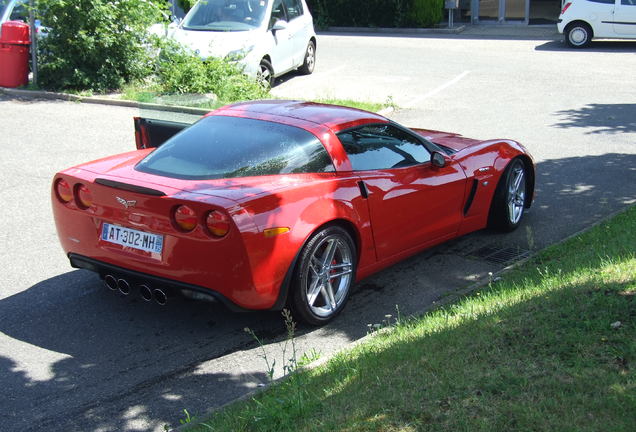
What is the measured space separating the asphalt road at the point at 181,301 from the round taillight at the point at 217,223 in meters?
0.87

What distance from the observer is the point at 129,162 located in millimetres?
6316

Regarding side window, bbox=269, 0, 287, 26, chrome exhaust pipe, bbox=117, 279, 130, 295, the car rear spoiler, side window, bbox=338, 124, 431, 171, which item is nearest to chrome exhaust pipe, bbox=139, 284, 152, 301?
chrome exhaust pipe, bbox=117, 279, 130, 295

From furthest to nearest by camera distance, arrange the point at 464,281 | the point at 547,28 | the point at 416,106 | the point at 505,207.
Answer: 1. the point at 547,28
2. the point at 416,106
3. the point at 505,207
4. the point at 464,281

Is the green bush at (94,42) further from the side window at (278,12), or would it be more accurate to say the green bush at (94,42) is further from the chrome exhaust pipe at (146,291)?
the chrome exhaust pipe at (146,291)

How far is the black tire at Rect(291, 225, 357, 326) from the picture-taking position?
568 cm

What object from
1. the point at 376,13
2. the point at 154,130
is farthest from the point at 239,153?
the point at 376,13

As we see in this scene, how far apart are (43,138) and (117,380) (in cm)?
778

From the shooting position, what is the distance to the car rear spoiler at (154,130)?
7.89m

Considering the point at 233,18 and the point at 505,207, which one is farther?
the point at 233,18

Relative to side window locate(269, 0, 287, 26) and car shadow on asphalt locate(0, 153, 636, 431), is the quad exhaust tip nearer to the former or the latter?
car shadow on asphalt locate(0, 153, 636, 431)

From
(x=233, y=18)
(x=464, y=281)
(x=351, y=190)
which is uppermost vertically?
(x=233, y=18)

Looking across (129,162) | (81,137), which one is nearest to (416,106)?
(81,137)

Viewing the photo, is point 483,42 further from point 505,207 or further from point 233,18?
point 505,207

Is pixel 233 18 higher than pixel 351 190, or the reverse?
pixel 233 18
